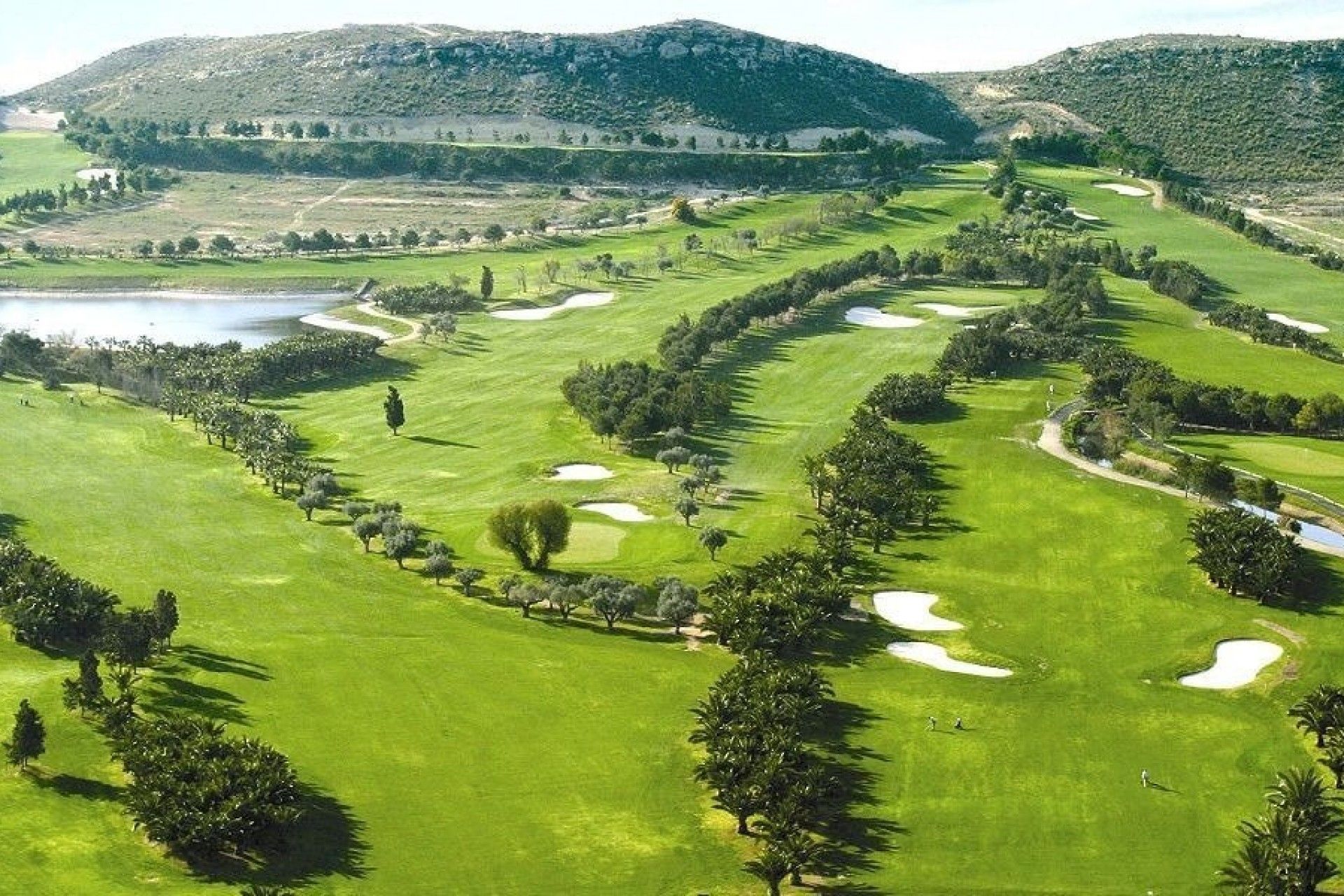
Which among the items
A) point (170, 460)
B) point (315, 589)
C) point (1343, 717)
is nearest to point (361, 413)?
point (170, 460)

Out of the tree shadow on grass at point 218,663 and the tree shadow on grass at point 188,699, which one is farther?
the tree shadow on grass at point 218,663

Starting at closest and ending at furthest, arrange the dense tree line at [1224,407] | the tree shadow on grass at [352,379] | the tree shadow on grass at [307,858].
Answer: the tree shadow on grass at [307,858]
the dense tree line at [1224,407]
the tree shadow on grass at [352,379]

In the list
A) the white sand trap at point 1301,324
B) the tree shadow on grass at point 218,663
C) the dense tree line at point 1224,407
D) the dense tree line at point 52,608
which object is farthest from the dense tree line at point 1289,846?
the white sand trap at point 1301,324

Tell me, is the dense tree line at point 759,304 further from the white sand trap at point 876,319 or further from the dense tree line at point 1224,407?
the dense tree line at point 1224,407

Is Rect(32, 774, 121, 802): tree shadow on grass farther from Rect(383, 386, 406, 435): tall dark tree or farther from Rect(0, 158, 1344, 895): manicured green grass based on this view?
Rect(383, 386, 406, 435): tall dark tree

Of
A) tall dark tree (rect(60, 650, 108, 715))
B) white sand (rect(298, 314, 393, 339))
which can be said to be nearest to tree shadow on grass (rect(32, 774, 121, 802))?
tall dark tree (rect(60, 650, 108, 715))

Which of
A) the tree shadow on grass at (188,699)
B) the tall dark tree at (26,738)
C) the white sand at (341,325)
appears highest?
the white sand at (341,325)

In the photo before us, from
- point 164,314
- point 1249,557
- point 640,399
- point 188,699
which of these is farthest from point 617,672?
point 164,314
